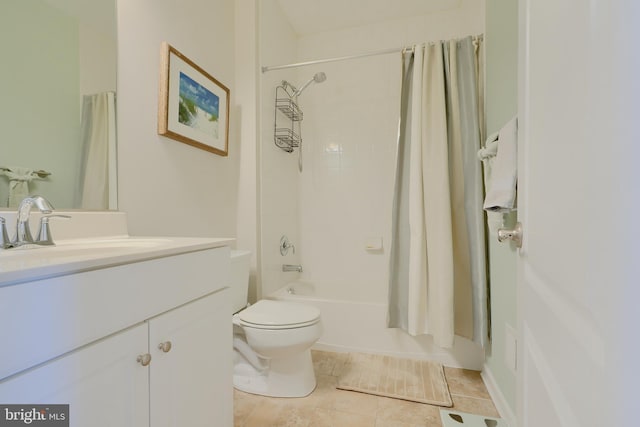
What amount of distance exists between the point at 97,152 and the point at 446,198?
1.65 m

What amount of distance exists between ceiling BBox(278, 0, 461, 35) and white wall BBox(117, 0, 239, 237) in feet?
2.01

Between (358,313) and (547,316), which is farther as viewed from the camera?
(358,313)

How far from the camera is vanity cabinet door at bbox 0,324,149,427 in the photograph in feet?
1.50

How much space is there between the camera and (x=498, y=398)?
4.42 ft

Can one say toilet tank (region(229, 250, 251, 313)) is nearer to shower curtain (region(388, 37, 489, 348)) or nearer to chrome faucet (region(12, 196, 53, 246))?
chrome faucet (region(12, 196, 53, 246))

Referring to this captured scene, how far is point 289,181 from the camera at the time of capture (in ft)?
7.75

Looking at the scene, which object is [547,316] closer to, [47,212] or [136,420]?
[136,420]

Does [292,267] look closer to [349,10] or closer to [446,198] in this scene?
[446,198]

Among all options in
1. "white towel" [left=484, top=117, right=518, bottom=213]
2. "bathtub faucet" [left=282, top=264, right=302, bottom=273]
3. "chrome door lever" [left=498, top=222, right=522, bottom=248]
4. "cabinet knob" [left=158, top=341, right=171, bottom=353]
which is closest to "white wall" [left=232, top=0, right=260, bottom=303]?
"bathtub faucet" [left=282, top=264, right=302, bottom=273]

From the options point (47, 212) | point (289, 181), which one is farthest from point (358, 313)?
point (47, 212)

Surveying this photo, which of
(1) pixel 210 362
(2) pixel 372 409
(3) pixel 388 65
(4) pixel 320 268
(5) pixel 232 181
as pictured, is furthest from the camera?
(4) pixel 320 268

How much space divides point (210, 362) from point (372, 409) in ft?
2.91

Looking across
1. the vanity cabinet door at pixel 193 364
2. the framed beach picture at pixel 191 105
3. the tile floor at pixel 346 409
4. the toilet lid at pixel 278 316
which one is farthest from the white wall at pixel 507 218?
the framed beach picture at pixel 191 105

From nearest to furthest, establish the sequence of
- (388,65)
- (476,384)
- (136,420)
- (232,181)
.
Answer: (136,420) < (476,384) < (232,181) < (388,65)
